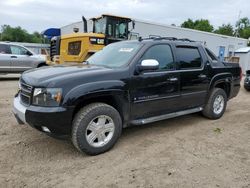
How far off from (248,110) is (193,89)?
274 centimetres

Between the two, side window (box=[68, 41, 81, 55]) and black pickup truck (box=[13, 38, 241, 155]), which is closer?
black pickup truck (box=[13, 38, 241, 155])

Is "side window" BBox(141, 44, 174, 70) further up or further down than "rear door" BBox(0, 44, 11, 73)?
further up

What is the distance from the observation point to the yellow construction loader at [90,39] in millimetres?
10852

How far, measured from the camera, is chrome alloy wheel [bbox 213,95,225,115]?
6099 millimetres

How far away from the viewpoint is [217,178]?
134 inches

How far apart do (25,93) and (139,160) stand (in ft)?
6.48

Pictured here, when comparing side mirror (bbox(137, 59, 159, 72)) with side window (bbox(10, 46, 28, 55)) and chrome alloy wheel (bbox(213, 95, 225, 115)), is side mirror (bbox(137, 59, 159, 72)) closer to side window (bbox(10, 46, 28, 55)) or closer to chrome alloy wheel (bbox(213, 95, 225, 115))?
chrome alloy wheel (bbox(213, 95, 225, 115))

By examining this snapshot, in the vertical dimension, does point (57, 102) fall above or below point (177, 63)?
below

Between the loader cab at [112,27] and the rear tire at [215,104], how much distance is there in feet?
21.4

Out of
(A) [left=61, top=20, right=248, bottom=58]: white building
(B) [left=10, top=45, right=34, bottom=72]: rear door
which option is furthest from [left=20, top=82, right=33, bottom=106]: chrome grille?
(A) [left=61, top=20, right=248, bottom=58]: white building

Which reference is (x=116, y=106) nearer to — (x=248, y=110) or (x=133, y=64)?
(x=133, y=64)

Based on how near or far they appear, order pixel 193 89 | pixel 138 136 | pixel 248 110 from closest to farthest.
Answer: pixel 138 136 → pixel 193 89 → pixel 248 110

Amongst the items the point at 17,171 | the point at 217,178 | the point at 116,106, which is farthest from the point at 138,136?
the point at 17,171

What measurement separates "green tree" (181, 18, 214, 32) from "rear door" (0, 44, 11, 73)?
57170 millimetres
